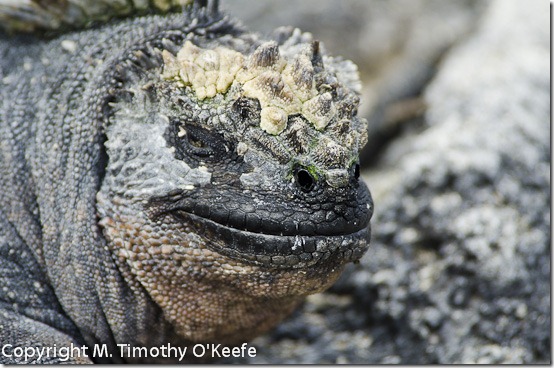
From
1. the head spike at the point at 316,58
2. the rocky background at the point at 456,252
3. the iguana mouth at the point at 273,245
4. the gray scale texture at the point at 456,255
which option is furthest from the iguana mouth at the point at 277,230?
the rocky background at the point at 456,252

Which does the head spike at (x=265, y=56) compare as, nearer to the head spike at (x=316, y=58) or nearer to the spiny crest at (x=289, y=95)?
the spiny crest at (x=289, y=95)

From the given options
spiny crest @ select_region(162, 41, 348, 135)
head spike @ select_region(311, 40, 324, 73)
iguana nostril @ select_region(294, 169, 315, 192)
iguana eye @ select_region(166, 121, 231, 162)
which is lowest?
iguana nostril @ select_region(294, 169, 315, 192)

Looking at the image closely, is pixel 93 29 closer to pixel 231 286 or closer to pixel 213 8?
pixel 213 8

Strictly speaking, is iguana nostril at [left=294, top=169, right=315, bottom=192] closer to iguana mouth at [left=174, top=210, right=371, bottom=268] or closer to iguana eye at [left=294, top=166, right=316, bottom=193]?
iguana eye at [left=294, top=166, right=316, bottom=193]

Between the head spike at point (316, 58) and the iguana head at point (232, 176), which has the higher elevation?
the head spike at point (316, 58)

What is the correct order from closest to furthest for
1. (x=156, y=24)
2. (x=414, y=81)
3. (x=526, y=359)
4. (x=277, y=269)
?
(x=277, y=269)
(x=156, y=24)
(x=526, y=359)
(x=414, y=81)

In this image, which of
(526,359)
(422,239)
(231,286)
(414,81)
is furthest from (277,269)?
(414,81)

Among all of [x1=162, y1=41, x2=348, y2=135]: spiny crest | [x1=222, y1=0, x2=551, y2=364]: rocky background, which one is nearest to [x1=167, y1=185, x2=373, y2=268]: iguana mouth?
[x1=162, y1=41, x2=348, y2=135]: spiny crest

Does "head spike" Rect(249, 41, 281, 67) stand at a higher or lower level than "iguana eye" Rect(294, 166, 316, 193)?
higher
